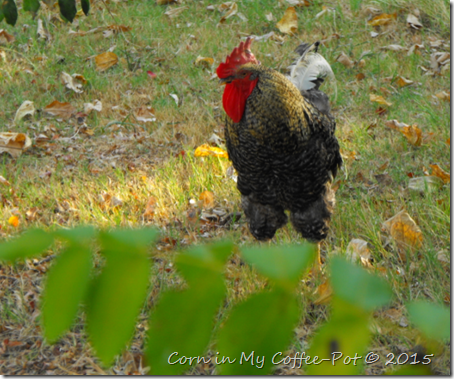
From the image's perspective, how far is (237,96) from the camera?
7.89ft

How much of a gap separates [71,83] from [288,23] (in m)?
2.89

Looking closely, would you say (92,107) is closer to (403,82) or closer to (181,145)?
(181,145)

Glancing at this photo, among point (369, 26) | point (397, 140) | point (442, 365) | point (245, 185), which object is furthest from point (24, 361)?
point (369, 26)

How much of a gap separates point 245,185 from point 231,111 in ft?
1.82

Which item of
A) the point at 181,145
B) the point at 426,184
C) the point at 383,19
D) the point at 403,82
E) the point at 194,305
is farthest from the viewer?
the point at 383,19

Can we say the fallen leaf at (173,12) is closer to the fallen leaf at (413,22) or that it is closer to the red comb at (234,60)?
the fallen leaf at (413,22)

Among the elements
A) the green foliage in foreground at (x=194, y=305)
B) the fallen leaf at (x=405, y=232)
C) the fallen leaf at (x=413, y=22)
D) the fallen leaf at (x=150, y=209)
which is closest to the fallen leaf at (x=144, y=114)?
the fallen leaf at (x=150, y=209)

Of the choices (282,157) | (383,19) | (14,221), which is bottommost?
(14,221)

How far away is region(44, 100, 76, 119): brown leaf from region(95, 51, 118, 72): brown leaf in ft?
2.89

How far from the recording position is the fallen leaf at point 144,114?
463cm

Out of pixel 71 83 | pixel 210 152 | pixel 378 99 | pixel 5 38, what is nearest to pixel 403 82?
pixel 378 99

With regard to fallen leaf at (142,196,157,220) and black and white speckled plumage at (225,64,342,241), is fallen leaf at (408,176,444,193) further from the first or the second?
fallen leaf at (142,196,157,220)

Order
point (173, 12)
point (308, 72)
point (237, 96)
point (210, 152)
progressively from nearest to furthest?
1. point (237, 96)
2. point (308, 72)
3. point (210, 152)
4. point (173, 12)

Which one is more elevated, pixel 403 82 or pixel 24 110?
pixel 403 82
